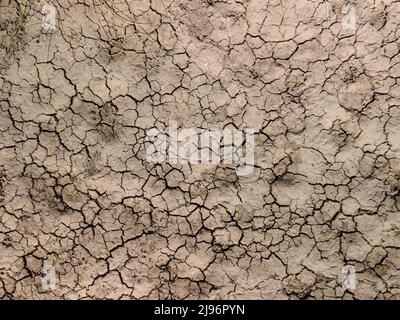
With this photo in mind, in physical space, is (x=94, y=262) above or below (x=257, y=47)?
below

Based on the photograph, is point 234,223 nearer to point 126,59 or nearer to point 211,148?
point 211,148

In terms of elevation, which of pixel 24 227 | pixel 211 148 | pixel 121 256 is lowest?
pixel 121 256

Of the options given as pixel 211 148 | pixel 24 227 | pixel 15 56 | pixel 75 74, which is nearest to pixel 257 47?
pixel 211 148

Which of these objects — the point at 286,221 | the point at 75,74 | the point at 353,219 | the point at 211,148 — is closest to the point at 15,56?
the point at 75,74

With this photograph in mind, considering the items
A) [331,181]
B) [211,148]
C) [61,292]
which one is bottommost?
[61,292]

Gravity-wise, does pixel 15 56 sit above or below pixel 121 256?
above

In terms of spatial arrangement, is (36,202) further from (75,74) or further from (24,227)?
(75,74)
